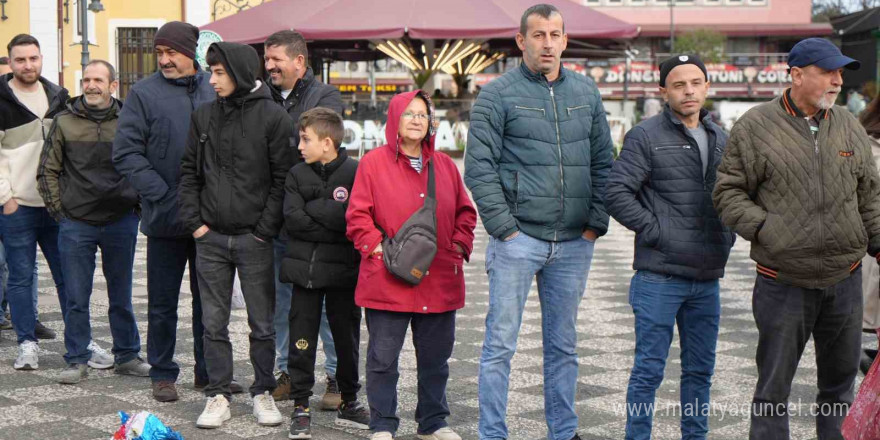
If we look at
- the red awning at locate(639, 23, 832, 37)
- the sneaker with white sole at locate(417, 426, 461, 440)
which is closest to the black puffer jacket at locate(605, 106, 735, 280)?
the sneaker with white sole at locate(417, 426, 461, 440)

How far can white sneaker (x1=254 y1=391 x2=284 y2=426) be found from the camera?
5918mm

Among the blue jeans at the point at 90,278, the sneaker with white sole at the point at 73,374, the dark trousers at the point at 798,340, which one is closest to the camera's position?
the dark trousers at the point at 798,340

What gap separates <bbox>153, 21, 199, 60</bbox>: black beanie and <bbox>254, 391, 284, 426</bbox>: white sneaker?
182 centimetres

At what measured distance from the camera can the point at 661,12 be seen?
235 ft

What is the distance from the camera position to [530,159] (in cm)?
539

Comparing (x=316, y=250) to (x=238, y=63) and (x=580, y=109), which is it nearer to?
(x=238, y=63)

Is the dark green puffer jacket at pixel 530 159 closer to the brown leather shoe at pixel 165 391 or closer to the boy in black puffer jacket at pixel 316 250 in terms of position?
the boy in black puffer jacket at pixel 316 250


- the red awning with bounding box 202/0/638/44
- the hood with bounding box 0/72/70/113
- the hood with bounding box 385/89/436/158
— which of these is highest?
the red awning with bounding box 202/0/638/44

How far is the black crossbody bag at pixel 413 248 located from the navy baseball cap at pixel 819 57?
5.42 ft

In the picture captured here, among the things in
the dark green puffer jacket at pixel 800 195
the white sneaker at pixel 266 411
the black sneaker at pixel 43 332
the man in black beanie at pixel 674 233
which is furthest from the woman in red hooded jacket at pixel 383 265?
the black sneaker at pixel 43 332

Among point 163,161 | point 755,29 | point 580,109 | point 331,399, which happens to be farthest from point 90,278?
→ point 755,29

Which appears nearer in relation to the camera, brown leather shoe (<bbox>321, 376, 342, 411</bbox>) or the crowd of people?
the crowd of people

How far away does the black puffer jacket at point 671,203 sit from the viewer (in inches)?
206

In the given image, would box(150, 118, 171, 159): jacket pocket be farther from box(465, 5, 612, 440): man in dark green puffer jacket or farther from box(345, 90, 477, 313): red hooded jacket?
box(465, 5, 612, 440): man in dark green puffer jacket
